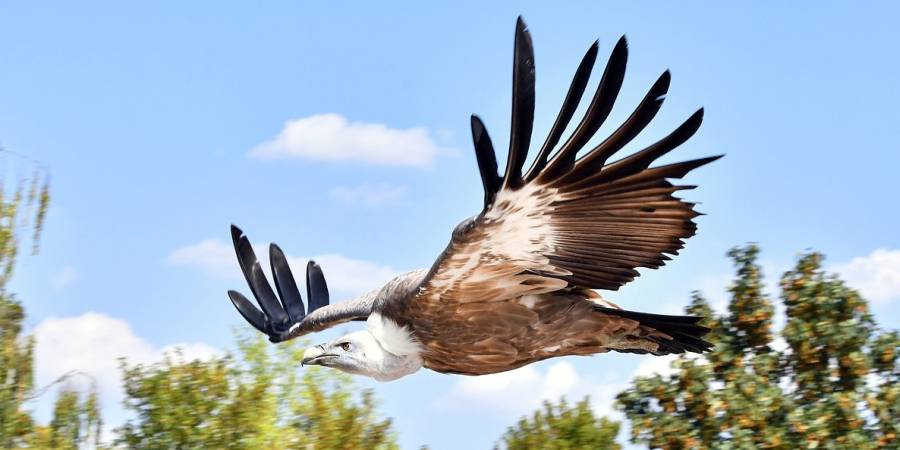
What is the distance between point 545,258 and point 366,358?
1.05m

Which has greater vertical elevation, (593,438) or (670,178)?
(670,178)

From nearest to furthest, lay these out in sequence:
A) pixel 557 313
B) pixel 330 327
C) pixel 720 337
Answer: pixel 557 313
pixel 330 327
pixel 720 337

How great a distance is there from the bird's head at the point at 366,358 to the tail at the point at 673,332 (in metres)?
1.11

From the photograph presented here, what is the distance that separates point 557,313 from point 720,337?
603 cm

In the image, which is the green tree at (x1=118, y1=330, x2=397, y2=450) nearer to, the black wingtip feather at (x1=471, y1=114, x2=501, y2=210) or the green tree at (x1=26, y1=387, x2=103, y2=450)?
the green tree at (x1=26, y1=387, x2=103, y2=450)

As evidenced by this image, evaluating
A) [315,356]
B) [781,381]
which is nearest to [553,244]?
[315,356]

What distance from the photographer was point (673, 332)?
19.9 feet

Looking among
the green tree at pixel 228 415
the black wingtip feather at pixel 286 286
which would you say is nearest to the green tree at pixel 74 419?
the green tree at pixel 228 415

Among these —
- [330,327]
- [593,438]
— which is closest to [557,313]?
[330,327]

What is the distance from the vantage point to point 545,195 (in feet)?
16.8

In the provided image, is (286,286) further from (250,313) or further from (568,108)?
(568,108)

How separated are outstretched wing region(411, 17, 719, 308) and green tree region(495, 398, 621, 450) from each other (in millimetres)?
5749

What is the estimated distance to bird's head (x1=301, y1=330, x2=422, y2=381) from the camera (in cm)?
569

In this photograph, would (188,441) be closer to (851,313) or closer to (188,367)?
(188,367)
